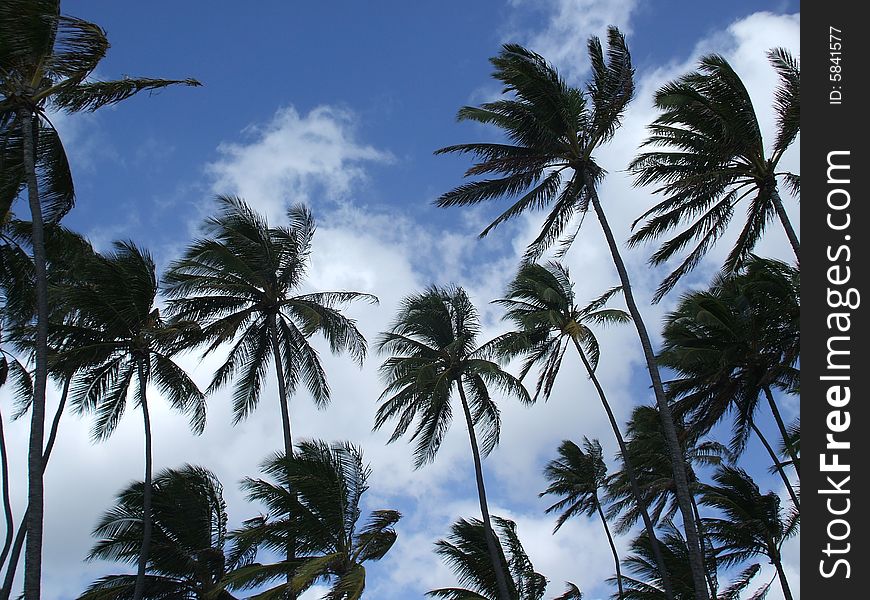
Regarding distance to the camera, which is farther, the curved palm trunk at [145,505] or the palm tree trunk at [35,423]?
the curved palm trunk at [145,505]

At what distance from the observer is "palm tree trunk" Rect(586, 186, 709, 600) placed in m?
15.7

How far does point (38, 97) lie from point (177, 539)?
1277 centimetres

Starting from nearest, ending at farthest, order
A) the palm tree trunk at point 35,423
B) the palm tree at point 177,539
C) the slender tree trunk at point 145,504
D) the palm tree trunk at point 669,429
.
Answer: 1. the palm tree trunk at point 35,423
2. the palm tree trunk at point 669,429
3. the slender tree trunk at point 145,504
4. the palm tree at point 177,539

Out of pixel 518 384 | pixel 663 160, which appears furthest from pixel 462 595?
pixel 663 160

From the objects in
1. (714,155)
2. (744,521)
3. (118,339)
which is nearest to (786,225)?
(714,155)

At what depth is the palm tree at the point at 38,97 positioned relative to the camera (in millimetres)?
12094

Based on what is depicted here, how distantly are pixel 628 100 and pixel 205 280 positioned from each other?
39.4ft

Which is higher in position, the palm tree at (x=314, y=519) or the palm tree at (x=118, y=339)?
the palm tree at (x=118, y=339)

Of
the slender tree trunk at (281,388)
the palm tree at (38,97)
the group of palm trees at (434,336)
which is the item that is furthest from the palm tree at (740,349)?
the palm tree at (38,97)

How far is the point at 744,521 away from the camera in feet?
77.3

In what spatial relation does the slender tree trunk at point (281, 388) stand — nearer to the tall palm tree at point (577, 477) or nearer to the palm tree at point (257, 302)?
the palm tree at point (257, 302)

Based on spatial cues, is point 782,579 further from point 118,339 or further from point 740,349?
point 118,339

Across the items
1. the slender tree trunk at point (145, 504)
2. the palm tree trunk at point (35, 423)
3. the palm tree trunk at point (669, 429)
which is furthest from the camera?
the slender tree trunk at point (145, 504)

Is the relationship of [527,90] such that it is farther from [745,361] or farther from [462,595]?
[462,595]
